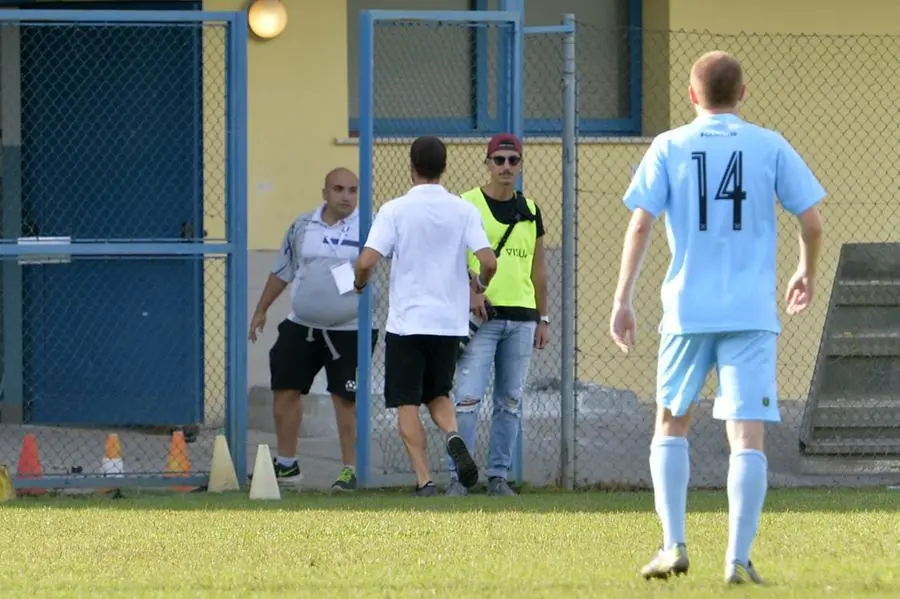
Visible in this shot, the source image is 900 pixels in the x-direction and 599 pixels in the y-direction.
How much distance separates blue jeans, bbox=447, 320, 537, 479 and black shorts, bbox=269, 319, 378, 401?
2.68 feet

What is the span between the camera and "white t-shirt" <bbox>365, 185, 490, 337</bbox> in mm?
9383

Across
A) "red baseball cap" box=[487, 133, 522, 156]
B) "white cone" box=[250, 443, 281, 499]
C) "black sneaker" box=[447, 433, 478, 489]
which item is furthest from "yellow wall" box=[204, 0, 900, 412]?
"black sneaker" box=[447, 433, 478, 489]

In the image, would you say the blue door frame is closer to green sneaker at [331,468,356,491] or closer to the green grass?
green sneaker at [331,468,356,491]

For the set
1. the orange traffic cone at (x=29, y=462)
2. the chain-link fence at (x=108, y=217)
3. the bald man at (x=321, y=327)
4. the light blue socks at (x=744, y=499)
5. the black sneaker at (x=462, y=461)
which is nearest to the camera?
the light blue socks at (x=744, y=499)

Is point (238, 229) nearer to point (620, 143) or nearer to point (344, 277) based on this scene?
point (344, 277)

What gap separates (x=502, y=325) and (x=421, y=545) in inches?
103

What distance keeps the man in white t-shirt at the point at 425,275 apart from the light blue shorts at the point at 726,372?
305 centimetres

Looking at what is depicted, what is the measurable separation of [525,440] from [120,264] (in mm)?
3140

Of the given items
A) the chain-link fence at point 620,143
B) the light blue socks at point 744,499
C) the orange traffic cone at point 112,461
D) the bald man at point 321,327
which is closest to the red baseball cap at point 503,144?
the bald man at point 321,327

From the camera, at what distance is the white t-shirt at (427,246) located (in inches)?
369

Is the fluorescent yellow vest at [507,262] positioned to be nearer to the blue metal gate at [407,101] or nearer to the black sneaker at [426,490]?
the blue metal gate at [407,101]

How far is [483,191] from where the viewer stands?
32.6ft

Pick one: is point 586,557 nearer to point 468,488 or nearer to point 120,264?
point 468,488

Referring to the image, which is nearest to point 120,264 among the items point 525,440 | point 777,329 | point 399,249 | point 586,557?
point 525,440
